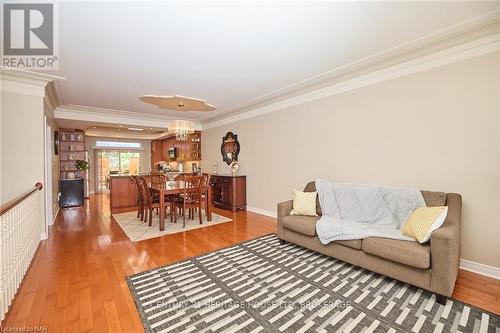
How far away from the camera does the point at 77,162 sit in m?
6.75

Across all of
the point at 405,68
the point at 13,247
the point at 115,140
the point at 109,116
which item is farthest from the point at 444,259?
the point at 115,140

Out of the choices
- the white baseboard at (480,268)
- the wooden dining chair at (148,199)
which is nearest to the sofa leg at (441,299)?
the white baseboard at (480,268)

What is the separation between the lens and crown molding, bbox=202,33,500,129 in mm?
2342

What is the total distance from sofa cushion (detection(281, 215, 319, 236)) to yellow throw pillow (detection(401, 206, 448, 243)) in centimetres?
100

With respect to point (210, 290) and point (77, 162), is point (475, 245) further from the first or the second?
point (77, 162)

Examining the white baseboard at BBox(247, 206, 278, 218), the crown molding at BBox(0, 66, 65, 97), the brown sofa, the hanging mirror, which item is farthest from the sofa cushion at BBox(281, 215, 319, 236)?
the crown molding at BBox(0, 66, 65, 97)

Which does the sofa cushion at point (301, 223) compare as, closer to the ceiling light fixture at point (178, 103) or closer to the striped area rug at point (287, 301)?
the striped area rug at point (287, 301)

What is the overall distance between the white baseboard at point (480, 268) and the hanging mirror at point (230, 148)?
4577 millimetres

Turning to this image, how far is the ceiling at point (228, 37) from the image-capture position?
75.5 inches

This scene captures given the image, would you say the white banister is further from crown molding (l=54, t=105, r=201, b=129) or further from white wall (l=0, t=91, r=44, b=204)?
crown molding (l=54, t=105, r=201, b=129)

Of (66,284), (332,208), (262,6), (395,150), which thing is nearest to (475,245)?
(395,150)

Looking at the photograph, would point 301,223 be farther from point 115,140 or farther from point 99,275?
point 115,140

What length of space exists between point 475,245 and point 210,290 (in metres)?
2.91

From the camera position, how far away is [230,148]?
6.08m
